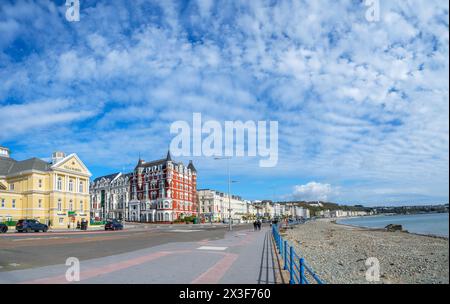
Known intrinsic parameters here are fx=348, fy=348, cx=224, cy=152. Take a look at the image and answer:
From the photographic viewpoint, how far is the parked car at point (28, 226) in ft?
126

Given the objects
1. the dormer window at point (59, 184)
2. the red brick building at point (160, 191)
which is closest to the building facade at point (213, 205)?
the red brick building at point (160, 191)

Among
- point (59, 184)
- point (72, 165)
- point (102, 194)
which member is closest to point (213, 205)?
point (102, 194)

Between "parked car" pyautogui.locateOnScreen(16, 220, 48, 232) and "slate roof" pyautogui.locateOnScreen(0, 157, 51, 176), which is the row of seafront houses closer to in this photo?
"slate roof" pyautogui.locateOnScreen(0, 157, 51, 176)

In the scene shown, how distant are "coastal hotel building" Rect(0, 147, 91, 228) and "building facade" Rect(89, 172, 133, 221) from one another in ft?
134

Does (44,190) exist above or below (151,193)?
above

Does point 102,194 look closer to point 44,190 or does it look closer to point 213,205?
point 44,190

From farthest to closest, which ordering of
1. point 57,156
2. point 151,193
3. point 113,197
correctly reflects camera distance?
point 113,197
point 151,193
point 57,156

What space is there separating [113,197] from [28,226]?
70936mm

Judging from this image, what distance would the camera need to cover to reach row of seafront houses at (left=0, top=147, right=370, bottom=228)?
55281 millimetres

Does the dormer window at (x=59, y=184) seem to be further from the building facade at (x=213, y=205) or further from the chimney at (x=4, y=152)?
the building facade at (x=213, y=205)

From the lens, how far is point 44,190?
56.5 m

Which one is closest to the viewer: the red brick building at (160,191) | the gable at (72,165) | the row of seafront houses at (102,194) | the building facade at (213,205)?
the row of seafront houses at (102,194)
